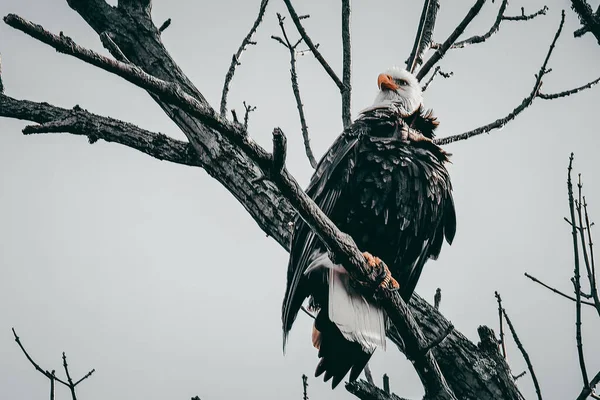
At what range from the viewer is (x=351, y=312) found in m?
3.42

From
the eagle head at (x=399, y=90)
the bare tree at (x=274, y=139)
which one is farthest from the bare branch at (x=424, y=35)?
the eagle head at (x=399, y=90)

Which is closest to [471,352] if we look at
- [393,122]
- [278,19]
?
[393,122]

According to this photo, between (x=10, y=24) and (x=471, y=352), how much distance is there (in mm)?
2381

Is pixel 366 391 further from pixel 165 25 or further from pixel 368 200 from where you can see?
pixel 165 25

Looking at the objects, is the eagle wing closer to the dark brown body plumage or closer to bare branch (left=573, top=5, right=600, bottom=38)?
the dark brown body plumage

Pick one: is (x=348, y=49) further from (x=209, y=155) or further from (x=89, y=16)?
(x=89, y=16)

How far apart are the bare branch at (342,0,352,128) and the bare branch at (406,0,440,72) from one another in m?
0.55

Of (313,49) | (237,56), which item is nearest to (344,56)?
(313,49)

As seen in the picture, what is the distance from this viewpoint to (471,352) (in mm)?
3018

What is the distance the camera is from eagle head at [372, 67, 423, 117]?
15.1 ft

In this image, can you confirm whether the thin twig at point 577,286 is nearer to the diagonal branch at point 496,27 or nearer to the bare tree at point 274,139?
the bare tree at point 274,139

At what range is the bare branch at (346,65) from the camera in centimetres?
376

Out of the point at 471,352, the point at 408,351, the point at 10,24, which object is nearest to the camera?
the point at 10,24

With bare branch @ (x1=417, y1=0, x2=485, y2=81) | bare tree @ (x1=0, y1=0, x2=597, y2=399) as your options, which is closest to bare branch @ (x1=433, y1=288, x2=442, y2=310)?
bare tree @ (x1=0, y1=0, x2=597, y2=399)
